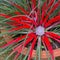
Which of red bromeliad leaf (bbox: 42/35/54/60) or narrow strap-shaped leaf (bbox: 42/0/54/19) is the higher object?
narrow strap-shaped leaf (bbox: 42/0/54/19)

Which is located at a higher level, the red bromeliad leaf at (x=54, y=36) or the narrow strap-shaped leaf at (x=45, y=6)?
the narrow strap-shaped leaf at (x=45, y=6)

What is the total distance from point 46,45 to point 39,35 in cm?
5

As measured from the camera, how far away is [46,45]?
0.76m

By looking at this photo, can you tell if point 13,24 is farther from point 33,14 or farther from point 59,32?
point 59,32

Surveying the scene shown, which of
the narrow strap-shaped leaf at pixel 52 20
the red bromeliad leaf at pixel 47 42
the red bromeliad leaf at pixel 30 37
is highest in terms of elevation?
the narrow strap-shaped leaf at pixel 52 20

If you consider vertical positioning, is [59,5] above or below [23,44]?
above

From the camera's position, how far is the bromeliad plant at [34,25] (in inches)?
29.4

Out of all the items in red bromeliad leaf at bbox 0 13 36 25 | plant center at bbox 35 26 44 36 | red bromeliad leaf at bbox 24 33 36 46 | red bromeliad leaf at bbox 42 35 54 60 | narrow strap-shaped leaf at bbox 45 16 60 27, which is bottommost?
red bromeliad leaf at bbox 42 35 54 60

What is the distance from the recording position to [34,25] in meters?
0.78

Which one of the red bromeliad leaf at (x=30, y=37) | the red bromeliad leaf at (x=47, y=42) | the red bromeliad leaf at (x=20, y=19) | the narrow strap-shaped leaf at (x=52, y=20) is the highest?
the red bromeliad leaf at (x=20, y=19)

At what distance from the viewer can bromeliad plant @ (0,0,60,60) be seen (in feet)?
2.45

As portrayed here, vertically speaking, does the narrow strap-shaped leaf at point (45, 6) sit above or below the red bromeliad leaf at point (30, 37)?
above

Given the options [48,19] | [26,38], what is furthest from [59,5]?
[26,38]

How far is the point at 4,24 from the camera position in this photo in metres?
0.79
